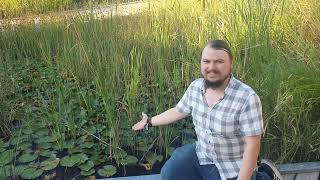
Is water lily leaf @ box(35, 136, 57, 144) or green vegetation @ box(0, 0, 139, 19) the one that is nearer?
water lily leaf @ box(35, 136, 57, 144)

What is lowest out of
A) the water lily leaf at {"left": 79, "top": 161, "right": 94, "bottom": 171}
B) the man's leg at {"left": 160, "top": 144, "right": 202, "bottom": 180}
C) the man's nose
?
the water lily leaf at {"left": 79, "top": 161, "right": 94, "bottom": 171}

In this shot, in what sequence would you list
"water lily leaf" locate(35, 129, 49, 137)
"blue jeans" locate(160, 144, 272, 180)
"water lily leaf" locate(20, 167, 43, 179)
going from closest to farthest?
"blue jeans" locate(160, 144, 272, 180) < "water lily leaf" locate(20, 167, 43, 179) < "water lily leaf" locate(35, 129, 49, 137)

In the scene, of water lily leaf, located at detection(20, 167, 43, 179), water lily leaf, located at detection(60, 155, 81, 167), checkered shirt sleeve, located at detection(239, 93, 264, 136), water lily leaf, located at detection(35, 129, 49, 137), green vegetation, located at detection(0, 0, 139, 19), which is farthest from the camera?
green vegetation, located at detection(0, 0, 139, 19)

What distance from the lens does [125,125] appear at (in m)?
3.15

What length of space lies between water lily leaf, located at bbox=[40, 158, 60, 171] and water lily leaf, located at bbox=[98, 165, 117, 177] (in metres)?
0.30

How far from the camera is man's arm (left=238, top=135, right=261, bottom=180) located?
1997mm

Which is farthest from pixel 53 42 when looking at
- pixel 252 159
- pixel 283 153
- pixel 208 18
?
pixel 252 159

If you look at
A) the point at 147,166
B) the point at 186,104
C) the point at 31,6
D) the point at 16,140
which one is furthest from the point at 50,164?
the point at 31,6

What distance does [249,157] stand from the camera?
2.00 metres

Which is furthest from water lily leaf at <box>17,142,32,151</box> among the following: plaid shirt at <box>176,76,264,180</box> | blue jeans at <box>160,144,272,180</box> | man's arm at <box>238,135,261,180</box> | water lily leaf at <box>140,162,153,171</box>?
man's arm at <box>238,135,261,180</box>

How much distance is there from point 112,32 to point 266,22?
1.76m

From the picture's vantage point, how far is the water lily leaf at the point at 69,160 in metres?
2.79

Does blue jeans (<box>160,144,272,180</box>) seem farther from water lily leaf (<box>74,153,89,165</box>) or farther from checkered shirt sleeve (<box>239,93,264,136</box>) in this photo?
water lily leaf (<box>74,153,89,165</box>)

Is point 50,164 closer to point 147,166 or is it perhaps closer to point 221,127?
point 147,166
